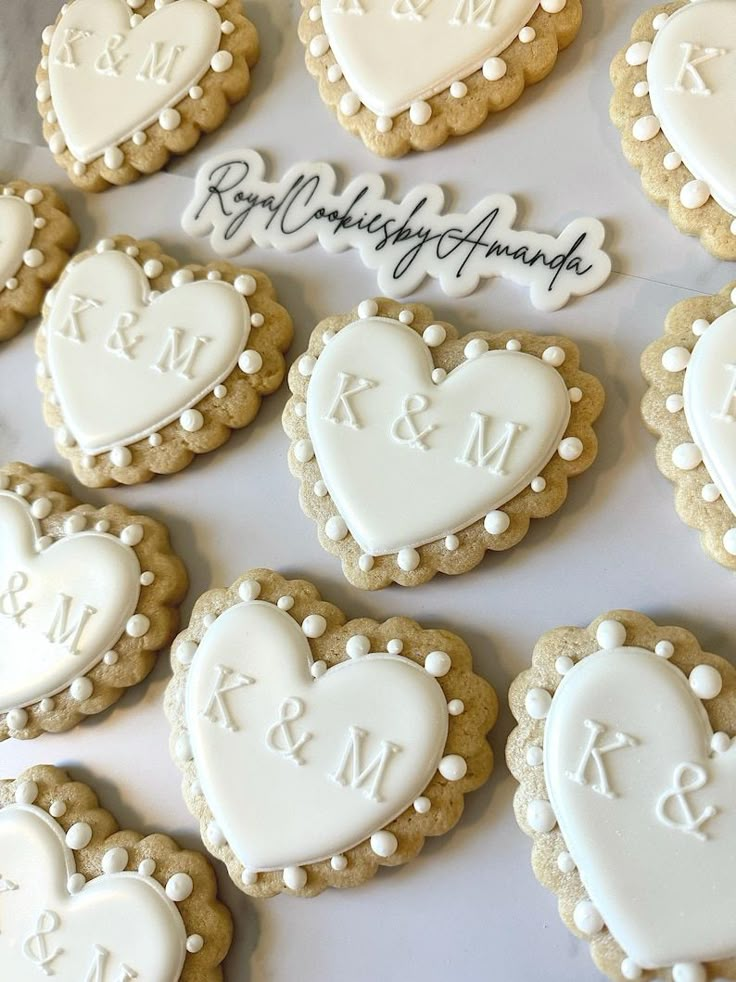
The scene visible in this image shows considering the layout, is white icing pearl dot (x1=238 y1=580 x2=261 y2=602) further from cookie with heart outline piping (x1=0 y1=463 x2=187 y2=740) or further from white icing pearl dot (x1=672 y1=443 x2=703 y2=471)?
white icing pearl dot (x1=672 y1=443 x2=703 y2=471)

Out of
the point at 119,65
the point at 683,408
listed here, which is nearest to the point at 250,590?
the point at 683,408

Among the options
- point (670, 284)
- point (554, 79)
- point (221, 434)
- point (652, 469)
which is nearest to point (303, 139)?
point (554, 79)

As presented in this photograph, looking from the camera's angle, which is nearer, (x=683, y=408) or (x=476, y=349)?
(x=683, y=408)

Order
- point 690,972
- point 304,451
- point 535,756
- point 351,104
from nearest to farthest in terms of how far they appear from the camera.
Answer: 1. point 690,972
2. point 535,756
3. point 304,451
4. point 351,104

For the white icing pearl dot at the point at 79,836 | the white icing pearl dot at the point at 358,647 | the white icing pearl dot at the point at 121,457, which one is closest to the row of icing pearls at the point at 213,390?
the white icing pearl dot at the point at 121,457

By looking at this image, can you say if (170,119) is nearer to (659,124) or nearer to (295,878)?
(659,124)

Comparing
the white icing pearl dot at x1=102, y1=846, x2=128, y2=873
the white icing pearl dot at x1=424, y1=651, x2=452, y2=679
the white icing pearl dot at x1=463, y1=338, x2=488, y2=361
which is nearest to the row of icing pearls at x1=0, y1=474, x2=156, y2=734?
the white icing pearl dot at x1=102, y1=846, x2=128, y2=873

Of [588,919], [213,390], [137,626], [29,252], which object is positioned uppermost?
[29,252]

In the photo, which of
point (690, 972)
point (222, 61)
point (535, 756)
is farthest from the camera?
point (222, 61)
